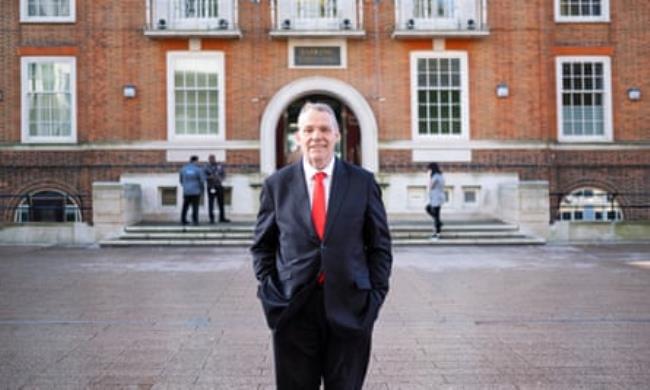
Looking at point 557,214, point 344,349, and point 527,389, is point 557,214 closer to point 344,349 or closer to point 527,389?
point 527,389

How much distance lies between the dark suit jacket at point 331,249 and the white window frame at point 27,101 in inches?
715

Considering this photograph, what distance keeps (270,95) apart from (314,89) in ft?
4.35

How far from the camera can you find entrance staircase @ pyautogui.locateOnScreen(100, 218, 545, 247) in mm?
16234

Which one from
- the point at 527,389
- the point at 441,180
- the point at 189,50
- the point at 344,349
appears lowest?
the point at 527,389

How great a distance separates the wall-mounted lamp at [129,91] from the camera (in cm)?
1956

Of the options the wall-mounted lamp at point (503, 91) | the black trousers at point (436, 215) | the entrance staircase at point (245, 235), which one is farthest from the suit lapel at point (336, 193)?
the wall-mounted lamp at point (503, 91)

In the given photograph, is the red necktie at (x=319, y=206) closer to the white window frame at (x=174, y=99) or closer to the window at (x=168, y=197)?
the white window frame at (x=174, y=99)

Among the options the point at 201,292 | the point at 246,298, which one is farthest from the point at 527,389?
the point at 201,292

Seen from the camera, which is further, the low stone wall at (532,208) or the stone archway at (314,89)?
the stone archway at (314,89)

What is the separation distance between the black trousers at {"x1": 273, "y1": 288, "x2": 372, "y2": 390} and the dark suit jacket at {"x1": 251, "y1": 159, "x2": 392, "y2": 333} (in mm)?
72

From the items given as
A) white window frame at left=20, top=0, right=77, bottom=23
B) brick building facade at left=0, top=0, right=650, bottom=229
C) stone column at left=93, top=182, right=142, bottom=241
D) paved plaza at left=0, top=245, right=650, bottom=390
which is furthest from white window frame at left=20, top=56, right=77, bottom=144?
paved plaza at left=0, top=245, right=650, bottom=390

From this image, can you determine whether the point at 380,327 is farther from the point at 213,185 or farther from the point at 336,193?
the point at 213,185

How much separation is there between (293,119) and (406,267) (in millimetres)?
9755

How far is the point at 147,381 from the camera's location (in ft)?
17.5
